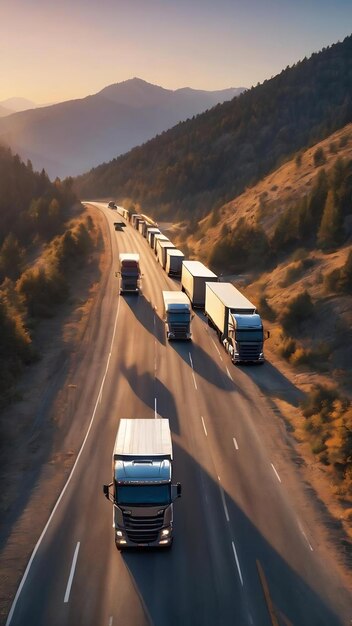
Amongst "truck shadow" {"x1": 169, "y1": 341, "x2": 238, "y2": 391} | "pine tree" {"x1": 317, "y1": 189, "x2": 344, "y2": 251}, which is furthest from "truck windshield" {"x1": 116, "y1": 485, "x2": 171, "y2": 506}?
"pine tree" {"x1": 317, "y1": 189, "x2": 344, "y2": 251}

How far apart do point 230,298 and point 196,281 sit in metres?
11.3

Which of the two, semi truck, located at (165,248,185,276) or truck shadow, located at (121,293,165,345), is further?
semi truck, located at (165,248,185,276)

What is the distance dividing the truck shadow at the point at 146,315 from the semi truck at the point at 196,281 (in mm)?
4778

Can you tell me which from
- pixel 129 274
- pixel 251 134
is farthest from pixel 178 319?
pixel 251 134

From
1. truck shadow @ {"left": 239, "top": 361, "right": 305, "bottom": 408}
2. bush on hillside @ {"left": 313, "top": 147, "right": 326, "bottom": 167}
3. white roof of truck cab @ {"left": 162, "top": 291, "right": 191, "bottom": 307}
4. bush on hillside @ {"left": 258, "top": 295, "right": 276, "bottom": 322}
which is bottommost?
truck shadow @ {"left": 239, "top": 361, "right": 305, "bottom": 408}

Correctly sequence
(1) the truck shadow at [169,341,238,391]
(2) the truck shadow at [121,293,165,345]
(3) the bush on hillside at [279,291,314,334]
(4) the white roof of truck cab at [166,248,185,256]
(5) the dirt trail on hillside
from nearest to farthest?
1. (5) the dirt trail on hillside
2. (1) the truck shadow at [169,341,238,391]
3. (3) the bush on hillside at [279,291,314,334]
4. (2) the truck shadow at [121,293,165,345]
5. (4) the white roof of truck cab at [166,248,185,256]

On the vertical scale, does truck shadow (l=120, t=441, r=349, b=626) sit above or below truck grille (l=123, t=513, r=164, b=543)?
below

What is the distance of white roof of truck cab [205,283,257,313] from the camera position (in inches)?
1818

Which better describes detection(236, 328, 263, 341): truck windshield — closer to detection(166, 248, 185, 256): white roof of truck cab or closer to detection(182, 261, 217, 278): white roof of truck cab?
detection(182, 261, 217, 278): white roof of truck cab

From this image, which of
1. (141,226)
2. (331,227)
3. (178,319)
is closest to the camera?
(178,319)

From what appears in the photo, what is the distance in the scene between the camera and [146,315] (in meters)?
61.2

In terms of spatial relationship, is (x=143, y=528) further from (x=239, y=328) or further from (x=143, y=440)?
(x=239, y=328)

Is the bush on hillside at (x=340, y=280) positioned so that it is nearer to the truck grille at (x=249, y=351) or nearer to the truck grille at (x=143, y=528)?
the truck grille at (x=249, y=351)

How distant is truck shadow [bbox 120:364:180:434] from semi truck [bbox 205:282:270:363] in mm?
7620
